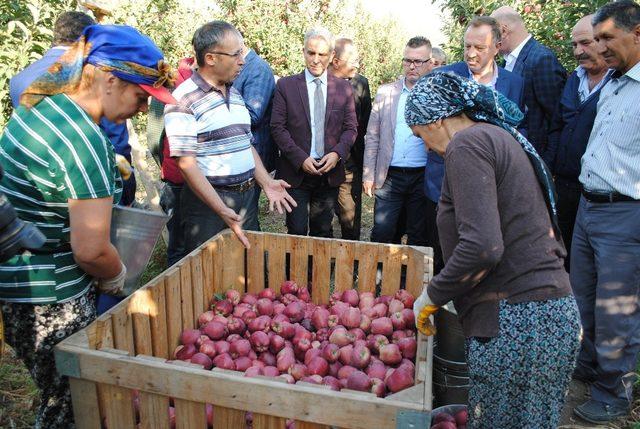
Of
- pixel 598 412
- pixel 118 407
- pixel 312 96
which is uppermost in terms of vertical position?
pixel 312 96

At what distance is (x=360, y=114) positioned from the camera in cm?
441

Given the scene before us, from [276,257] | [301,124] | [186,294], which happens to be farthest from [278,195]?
[301,124]

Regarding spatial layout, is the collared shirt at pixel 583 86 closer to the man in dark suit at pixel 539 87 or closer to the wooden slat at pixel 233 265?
the man in dark suit at pixel 539 87

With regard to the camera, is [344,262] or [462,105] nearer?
[462,105]

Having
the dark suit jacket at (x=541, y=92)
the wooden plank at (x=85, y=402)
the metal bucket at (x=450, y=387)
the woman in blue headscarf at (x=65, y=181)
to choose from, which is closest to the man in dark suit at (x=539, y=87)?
the dark suit jacket at (x=541, y=92)

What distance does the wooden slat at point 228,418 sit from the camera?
62.3 inches

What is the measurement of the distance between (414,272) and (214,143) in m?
1.32

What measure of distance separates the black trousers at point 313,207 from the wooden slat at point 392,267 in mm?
1233

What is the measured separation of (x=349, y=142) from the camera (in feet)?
13.1

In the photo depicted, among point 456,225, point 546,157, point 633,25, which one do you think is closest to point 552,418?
point 456,225

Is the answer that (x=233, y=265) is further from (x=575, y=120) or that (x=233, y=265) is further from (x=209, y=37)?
(x=575, y=120)

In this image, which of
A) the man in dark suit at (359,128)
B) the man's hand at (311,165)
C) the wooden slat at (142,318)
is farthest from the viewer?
the man in dark suit at (359,128)

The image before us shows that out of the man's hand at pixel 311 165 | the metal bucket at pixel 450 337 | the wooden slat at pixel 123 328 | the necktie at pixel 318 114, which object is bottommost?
the metal bucket at pixel 450 337

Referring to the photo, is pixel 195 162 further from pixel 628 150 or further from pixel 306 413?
pixel 628 150
